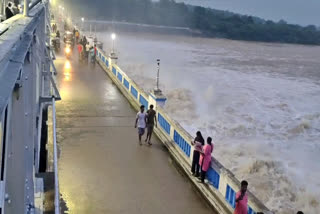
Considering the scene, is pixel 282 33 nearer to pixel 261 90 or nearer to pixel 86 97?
pixel 261 90

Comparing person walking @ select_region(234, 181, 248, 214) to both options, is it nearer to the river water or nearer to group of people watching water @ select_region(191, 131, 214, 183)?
group of people watching water @ select_region(191, 131, 214, 183)

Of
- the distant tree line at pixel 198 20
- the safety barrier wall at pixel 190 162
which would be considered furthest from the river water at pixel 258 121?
the distant tree line at pixel 198 20

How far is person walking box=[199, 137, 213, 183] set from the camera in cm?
866

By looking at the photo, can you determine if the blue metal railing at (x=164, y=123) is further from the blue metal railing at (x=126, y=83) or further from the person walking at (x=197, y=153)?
the blue metal railing at (x=126, y=83)

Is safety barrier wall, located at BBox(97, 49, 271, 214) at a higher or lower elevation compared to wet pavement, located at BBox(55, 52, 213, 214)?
higher

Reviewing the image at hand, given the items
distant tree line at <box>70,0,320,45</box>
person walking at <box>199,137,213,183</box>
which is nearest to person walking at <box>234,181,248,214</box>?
person walking at <box>199,137,213,183</box>

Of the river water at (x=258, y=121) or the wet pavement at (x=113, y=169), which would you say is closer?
the wet pavement at (x=113, y=169)

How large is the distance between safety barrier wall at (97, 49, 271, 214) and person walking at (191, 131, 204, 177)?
0.79ft

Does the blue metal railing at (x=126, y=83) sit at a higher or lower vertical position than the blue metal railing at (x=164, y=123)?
higher

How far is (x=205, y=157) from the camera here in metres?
8.78

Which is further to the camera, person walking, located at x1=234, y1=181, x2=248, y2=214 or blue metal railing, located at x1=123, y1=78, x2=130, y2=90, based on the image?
blue metal railing, located at x1=123, y1=78, x2=130, y2=90

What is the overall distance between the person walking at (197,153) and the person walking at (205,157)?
144 mm

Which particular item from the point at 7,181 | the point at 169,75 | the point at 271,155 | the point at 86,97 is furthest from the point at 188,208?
the point at 169,75

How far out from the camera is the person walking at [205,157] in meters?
8.66
